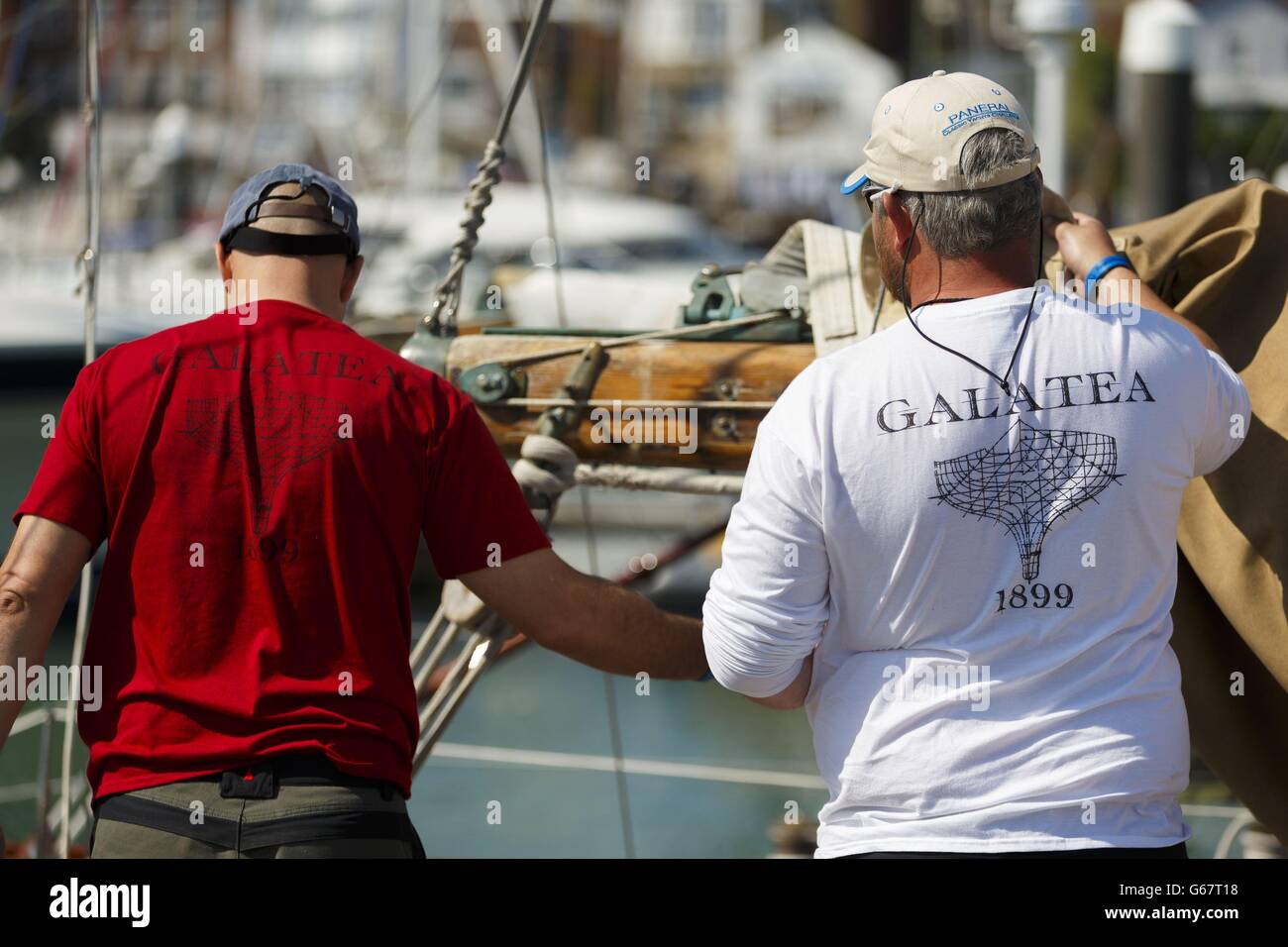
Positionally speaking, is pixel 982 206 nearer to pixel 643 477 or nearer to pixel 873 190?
pixel 873 190

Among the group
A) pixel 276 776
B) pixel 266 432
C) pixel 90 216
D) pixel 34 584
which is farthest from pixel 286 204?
pixel 90 216

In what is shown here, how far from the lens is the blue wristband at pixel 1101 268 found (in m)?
2.00

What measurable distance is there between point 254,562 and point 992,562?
32.2 inches

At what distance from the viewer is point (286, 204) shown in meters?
1.94

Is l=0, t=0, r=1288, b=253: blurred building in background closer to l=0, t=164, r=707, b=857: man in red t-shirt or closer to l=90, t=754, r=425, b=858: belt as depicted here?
l=0, t=164, r=707, b=857: man in red t-shirt

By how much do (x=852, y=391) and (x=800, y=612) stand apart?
24 centimetres

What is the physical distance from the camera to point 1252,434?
208 cm

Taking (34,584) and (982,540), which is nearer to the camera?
(982,540)

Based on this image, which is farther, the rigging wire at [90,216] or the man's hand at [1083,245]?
the rigging wire at [90,216]

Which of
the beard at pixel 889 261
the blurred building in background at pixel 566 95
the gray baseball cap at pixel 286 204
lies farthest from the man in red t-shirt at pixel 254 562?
the blurred building in background at pixel 566 95

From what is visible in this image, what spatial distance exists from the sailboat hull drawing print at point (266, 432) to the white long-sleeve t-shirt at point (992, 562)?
527 mm

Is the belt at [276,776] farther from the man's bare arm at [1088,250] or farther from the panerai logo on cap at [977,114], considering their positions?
the man's bare arm at [1088,250]

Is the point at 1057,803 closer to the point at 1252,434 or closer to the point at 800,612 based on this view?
the point at 800,612
